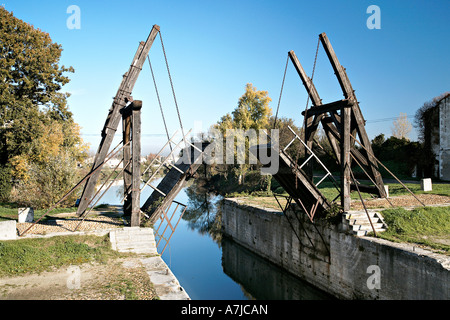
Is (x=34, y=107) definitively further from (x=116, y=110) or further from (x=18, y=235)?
(x=18, y=235)

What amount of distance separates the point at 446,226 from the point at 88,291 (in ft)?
34.7

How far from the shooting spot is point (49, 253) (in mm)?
9320

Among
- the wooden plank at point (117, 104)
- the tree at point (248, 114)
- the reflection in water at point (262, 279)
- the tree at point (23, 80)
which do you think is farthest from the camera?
the tree at point (248, 114)

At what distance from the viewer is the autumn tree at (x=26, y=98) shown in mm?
21984

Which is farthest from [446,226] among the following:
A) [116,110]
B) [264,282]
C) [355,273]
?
[116,110]

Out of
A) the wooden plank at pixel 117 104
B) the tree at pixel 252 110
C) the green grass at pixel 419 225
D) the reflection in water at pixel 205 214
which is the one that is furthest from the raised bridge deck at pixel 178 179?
the tree at pixel 252 110

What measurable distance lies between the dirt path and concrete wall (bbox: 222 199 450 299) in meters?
6.22

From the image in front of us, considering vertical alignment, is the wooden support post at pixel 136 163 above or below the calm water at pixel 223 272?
above

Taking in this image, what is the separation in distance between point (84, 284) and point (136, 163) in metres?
4.65

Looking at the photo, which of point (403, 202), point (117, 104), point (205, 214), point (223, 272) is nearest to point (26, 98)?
point (117, 104)

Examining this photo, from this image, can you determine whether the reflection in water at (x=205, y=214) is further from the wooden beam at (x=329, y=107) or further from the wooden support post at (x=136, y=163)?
the wooden beam at (x=329, y=107)

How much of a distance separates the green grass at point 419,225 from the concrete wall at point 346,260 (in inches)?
32.7

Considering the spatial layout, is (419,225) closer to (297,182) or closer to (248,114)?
(297,182)

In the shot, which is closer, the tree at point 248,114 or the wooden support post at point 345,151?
the wooden support post at point 345,151
